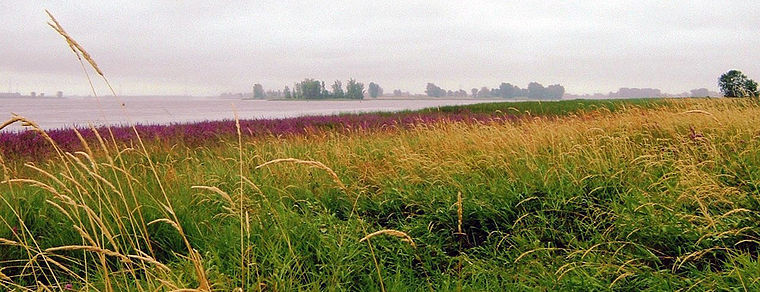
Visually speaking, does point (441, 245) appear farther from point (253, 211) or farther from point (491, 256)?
point (253, 211)

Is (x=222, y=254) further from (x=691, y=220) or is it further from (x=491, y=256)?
(x=691, y=220)

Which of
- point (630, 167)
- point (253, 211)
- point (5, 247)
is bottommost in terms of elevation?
point (5, 247)

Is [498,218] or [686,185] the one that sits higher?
[686,185]

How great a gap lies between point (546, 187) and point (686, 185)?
1063 mm

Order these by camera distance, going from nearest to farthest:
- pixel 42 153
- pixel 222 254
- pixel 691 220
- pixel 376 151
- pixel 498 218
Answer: pixel 691 220
pixel 222 254
pixel 498 218
pixel 376 151
pixel 42 153

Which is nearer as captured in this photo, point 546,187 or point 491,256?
point 491,256

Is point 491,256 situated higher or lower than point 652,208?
lower

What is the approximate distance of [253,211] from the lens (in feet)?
13.3

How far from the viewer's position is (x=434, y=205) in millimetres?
4125

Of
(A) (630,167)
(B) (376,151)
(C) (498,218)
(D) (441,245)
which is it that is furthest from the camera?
(B) (376,151)

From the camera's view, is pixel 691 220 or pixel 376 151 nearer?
pixel 691 220

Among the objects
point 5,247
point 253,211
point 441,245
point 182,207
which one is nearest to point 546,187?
point 441,245

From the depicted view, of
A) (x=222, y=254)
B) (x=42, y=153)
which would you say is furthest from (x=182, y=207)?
(x=42, y=153)

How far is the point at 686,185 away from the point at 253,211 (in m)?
3.55
